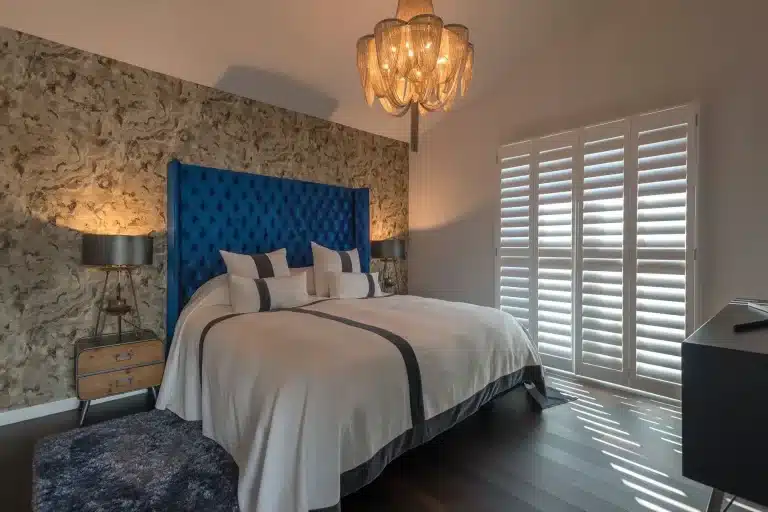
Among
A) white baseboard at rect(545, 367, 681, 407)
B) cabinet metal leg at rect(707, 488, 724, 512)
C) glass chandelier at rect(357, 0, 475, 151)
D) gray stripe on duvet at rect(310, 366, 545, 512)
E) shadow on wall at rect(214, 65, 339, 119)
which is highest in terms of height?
shadow on wall at rect(214, 65, 339, 119)

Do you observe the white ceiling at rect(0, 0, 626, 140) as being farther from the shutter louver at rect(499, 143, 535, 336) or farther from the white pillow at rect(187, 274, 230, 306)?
the white pillow at rect(187, 274, 230, 306)

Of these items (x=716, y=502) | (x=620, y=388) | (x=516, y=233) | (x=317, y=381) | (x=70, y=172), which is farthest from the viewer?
(x=516, y=233)

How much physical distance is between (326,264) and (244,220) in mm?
863

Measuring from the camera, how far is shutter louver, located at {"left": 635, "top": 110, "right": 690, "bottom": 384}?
2.96m

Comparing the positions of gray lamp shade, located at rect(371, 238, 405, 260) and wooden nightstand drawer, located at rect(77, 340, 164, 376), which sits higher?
gray lamp shade, located at rect(371, 238, 405, 260)

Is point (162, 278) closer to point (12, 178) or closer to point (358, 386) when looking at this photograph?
point (12, 178)

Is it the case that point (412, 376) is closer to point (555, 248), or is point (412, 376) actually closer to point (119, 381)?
point (119, 381)

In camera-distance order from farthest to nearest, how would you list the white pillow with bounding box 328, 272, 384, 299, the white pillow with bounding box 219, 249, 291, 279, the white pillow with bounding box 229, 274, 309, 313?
1. the white pillow with bounding box 328, 272, 384, 299
2. the white pillow with bounding box 219, 249, 291, 279
3. the white pillow with bounding box 229, 274, 309, 313

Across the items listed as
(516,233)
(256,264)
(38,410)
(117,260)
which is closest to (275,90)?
(256,264)

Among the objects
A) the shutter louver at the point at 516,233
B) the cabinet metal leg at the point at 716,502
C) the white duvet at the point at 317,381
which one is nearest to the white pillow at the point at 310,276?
the white duvet at the point at 317,381

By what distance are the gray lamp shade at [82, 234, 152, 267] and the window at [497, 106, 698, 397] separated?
330cm

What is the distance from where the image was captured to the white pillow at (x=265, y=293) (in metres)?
2.84

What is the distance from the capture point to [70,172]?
111 inches

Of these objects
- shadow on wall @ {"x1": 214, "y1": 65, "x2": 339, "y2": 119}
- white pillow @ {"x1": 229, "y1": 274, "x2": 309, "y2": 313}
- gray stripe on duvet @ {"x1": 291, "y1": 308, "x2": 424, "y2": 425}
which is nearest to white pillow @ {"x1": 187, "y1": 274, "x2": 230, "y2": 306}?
white pillow @ {"x1": 229, "y1": 274, "x2": 309, "y2": 313}
